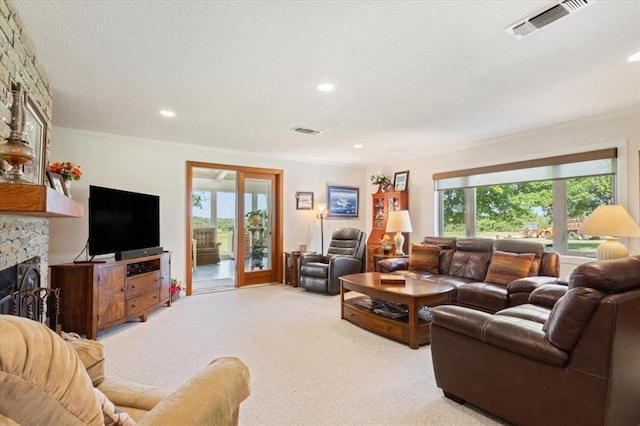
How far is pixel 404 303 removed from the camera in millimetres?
3119

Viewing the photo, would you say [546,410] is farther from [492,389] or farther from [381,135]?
[381,135]

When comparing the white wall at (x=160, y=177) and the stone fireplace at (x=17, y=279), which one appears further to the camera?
the white wall at (x=160, y=177)

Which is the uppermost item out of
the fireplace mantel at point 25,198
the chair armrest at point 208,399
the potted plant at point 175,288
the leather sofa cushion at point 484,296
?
the fireplace mantel at point 25,198

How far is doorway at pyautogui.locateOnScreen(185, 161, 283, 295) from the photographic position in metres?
5.62

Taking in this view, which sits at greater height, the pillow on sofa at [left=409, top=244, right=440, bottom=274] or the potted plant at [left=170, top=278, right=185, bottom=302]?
the pillow on sofa at [left=409, top=244, right=440, bottom=274]

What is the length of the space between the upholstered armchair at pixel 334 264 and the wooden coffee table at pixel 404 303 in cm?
133

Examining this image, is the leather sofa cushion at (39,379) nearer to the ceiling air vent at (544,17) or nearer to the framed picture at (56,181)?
the ceiling air vent at (544,17)

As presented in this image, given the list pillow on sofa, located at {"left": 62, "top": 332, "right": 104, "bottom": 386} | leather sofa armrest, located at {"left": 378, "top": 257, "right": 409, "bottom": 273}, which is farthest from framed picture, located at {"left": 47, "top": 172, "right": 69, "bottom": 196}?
leather sofa armrest, located at {"left": 378, "top": 257, "right": 409, "bottom": 273}

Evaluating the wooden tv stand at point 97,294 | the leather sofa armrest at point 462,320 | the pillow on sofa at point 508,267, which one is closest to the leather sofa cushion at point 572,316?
the leather sofa armrest at point 462,320

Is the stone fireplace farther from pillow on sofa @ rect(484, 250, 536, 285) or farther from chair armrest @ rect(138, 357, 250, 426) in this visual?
pillow on sofa @ rect(484, 250, 536, 285)

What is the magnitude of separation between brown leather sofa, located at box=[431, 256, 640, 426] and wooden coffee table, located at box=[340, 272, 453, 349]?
1.07m

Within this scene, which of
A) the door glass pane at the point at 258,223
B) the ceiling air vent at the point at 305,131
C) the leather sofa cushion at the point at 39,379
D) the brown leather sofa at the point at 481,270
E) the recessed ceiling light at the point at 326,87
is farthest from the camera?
the door glass pane at the point at 258,223

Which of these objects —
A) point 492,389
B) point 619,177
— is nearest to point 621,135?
point 619,177

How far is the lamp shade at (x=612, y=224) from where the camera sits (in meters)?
3.12
